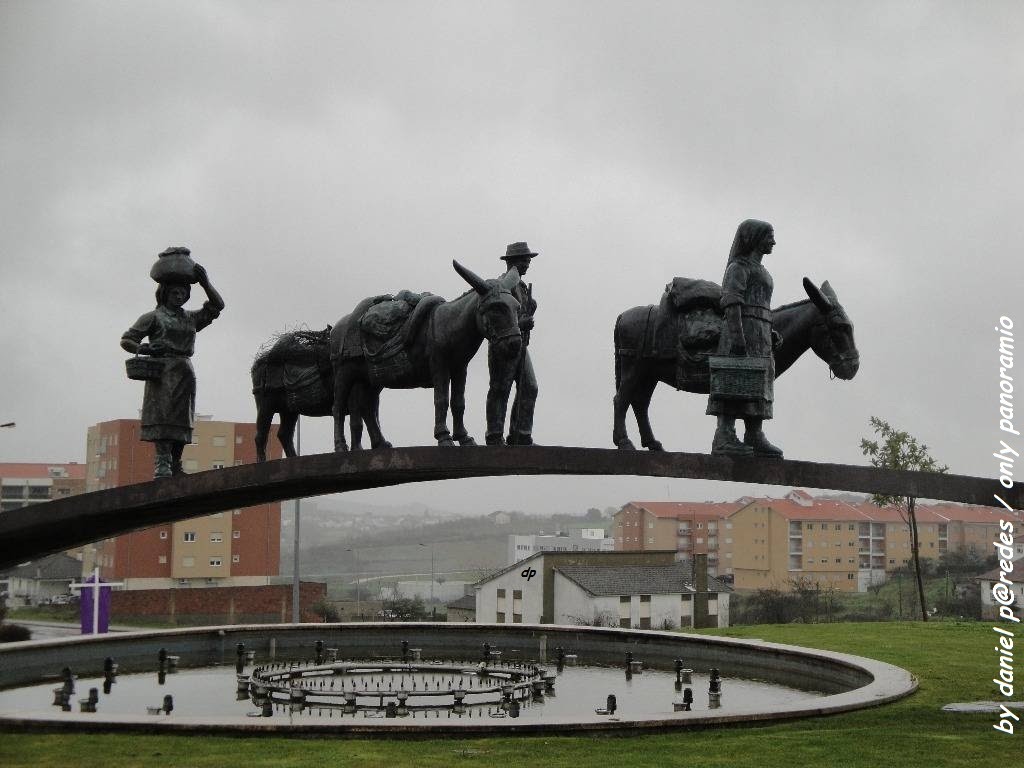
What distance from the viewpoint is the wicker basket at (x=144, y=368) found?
11.6m

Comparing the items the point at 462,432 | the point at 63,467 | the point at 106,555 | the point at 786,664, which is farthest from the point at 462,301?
the point at 63,467

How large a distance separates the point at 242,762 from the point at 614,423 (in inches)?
202

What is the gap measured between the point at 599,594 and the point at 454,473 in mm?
27704

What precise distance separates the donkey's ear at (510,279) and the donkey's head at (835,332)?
117 inches

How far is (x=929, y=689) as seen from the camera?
13.9m

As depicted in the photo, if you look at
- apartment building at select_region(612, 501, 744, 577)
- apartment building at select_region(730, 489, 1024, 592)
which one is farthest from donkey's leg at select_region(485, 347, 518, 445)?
apartment building at select_region(612, 501, 744, 577)

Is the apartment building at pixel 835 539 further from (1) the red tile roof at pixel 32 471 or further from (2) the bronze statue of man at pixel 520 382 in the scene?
(2) the bronze statue of man at pixel 520 382

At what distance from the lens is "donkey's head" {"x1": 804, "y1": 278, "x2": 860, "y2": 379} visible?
1134 centimetres

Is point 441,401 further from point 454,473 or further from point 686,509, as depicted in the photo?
point 686,509

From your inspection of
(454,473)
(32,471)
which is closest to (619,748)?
(454,473)

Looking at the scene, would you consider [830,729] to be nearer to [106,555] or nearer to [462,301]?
[462,301]

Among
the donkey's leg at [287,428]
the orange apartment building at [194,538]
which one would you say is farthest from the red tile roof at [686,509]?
the donkey's leg at [287,428]

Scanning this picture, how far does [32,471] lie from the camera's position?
8588 cm

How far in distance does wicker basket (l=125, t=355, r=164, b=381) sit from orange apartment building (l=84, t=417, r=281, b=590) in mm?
39708
